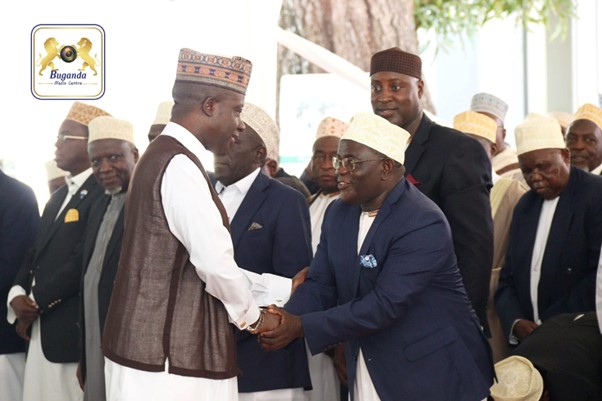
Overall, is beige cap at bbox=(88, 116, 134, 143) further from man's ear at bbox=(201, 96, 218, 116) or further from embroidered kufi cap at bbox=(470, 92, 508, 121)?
embroidered kufi cap at bbox=(470, 92, 508, 121)

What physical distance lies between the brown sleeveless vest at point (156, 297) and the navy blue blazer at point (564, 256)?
8.40 ft

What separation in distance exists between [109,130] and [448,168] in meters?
2.17

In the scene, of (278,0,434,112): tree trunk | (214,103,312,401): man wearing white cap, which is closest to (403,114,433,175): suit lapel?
(214,103,312,401): man wearing white cap

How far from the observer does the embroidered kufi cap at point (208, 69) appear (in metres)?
3.97

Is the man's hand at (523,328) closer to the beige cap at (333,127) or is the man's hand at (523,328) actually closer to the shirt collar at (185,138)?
the beige cap at (333,127)

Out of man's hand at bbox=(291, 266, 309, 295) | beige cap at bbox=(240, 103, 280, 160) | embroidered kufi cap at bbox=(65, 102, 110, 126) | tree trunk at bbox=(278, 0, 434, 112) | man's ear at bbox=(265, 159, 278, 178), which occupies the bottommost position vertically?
man's hand at bbox=(291, 266, 309, 295)

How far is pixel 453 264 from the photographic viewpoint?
4.34 metres

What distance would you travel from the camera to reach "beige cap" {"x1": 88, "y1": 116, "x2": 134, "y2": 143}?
243 inches

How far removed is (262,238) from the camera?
193 inches

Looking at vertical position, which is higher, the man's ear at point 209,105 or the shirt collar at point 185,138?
the man's ear at point 209,105

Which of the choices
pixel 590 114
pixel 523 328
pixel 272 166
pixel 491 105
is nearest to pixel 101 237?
pixel 272 166

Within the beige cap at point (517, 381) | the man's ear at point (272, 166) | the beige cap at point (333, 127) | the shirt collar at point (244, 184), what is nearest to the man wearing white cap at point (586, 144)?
the beige cap at point (333, 127)

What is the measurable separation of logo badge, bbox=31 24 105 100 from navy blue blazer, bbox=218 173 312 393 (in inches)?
93.9

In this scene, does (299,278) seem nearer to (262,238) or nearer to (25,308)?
(262,238)
